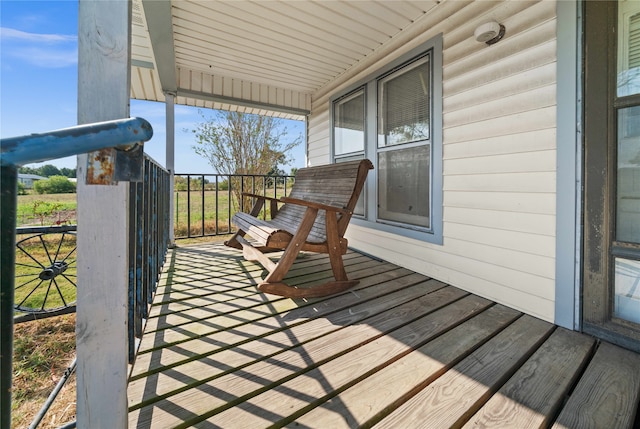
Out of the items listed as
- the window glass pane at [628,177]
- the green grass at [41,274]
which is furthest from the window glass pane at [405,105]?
the green grass at [41,274]

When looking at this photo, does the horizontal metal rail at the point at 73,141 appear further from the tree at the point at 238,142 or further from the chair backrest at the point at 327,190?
the tree at the point at 238,142

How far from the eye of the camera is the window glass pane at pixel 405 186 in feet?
8.57

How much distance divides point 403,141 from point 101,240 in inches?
103

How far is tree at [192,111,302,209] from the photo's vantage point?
6.07 m

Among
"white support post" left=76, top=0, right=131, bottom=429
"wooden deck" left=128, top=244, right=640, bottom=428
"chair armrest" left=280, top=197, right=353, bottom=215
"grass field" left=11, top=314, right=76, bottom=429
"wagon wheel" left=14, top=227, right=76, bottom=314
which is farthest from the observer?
"wagon wheel" left=14, top=227, right=76, bottom=314

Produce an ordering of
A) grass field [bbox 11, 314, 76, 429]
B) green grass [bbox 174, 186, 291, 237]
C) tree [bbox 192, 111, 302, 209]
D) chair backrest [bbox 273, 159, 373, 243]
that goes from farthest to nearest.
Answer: tree [bbox 192, 111, 302, 209], green grass [bbox 174, 186, 291, 237], chair backrest [bbox 273, 159, 373, 243], grass field [bbox 11, 314, 76, 429]

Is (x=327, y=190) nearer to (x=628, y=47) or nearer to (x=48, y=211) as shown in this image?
(x=628, y=47)

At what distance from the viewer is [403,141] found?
2.82 m

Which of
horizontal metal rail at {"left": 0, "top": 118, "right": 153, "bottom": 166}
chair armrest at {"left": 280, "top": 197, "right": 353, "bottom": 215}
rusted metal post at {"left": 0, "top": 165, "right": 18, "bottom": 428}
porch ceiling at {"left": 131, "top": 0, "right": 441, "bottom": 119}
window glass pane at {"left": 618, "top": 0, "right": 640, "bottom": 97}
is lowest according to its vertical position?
rusted metal post at {"left": 0, "top": 165, "right": 18, "bottom": 428}

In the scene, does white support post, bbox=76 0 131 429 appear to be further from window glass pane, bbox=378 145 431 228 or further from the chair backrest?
window glass pane, bbox=378 145 431 228

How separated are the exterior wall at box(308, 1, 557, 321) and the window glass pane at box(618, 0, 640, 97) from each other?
27 cm

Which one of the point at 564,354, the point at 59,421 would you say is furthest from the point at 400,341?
the point at 59,421

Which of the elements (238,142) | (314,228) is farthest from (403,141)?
(238,142)

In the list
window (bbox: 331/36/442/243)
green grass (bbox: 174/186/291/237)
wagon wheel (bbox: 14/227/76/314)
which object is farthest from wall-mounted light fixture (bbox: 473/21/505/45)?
green grass (bbox: 174/186/291/237)
